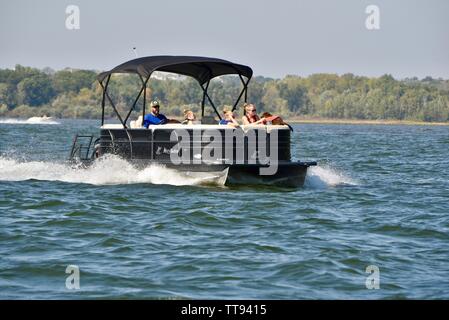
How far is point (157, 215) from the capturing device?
17.0 metres

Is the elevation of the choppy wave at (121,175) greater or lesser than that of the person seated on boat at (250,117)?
lesser

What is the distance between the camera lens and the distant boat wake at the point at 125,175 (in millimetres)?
20969

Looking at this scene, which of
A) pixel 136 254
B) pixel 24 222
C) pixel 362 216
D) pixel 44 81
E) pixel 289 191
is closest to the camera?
pixel 136 254

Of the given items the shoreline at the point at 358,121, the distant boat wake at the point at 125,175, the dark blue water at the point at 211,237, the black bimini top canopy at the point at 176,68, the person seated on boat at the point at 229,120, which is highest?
the black bimini top canopy at the point at 176,68

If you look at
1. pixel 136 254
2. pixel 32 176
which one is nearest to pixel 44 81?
pixel 32 176

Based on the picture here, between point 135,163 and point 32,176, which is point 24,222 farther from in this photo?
point 32,176

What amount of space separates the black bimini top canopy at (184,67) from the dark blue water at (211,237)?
2053mm

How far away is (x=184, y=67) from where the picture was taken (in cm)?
2327

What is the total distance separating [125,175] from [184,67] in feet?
10.7

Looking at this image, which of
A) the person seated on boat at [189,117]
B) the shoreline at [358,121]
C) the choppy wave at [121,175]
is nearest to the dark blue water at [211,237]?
the choppy wave at [121,175]

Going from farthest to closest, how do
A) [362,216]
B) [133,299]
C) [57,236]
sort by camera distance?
[362,216], [57,236], [133,299]

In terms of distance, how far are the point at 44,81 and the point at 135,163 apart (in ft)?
523

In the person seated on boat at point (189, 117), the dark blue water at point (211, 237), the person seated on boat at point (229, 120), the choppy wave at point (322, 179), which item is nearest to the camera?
the dark blue water at point (211, 237)

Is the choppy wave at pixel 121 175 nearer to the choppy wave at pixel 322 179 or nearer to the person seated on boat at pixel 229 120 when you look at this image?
the person seated on boat at pixel 229 120
